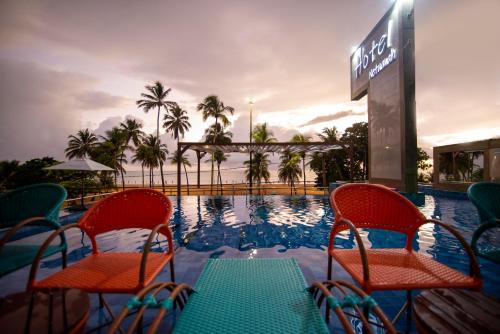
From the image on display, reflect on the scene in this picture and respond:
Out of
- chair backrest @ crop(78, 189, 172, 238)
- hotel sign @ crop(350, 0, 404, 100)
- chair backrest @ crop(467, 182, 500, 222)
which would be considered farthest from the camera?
hotel sign @ crop(350, 0, 404, 100)

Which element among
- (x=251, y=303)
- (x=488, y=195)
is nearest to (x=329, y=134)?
(x=488, y=195)

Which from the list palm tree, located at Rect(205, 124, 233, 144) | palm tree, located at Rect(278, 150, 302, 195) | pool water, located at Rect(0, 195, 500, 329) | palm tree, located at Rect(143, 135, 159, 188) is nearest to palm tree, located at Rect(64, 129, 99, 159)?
palm tree, located at Rect(143, 135, 159, 188)

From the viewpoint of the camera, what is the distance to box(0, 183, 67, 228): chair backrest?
2662 mm

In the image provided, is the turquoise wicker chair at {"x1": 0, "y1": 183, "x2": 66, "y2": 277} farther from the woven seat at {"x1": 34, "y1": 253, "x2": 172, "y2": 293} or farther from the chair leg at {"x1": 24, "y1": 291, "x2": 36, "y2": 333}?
the chair leg at {"x1": 24, "y1": 291, "x2": 36, "y2": 333}

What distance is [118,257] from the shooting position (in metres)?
2.09

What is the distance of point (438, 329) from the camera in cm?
105

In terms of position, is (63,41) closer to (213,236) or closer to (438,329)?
(213,236)

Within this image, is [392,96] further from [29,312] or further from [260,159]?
[260,159]

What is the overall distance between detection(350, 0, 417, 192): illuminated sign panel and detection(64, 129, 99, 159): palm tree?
3963cm

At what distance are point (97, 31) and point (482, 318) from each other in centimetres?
1040

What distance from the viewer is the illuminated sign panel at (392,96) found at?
31.0 feet

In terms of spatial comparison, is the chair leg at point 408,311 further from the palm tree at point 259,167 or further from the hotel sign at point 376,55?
the palm tree at point 259,167

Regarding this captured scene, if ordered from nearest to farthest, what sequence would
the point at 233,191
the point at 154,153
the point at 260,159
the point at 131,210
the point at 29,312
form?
1. the point at 29,312
2. the point at 131,210
3. the point at 233,191
4. the point at 260,159
5. the point at 154,153

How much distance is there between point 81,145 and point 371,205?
44.7 metres
